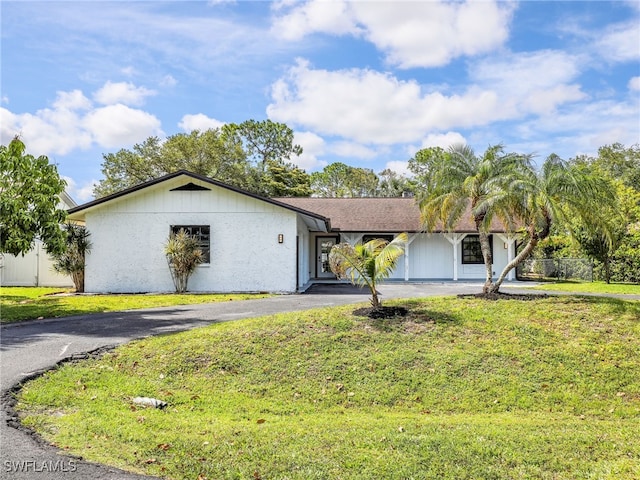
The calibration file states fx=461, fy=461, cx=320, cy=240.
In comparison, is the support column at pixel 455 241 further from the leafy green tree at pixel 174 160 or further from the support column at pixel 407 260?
the leafy green tree at pixel 174 160

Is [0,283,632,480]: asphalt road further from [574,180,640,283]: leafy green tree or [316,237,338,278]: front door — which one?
[574,180,640,283]: leafy green tree

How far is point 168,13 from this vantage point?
10852 millimetres

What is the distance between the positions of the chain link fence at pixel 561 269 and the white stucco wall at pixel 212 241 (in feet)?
48.7

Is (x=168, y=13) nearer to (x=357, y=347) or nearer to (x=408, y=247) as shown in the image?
(x=357, y=347)

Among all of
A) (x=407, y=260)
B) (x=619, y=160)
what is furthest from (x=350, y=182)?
(x=407, y=260)

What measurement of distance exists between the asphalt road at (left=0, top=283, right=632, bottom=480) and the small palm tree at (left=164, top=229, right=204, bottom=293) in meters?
3.93

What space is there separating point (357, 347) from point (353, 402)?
1.66 meters

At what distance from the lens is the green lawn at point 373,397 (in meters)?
4.11

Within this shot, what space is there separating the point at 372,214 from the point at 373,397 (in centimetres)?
1935

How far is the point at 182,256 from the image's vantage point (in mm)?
16828

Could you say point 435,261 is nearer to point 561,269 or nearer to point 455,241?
point 455,241

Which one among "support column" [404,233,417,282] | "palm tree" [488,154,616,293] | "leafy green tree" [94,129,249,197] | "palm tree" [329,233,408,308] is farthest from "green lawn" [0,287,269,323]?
"leafy green tree" [94,129,249,197]

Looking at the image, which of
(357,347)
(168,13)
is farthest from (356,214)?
(357,347)

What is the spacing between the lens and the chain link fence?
23380 mm
